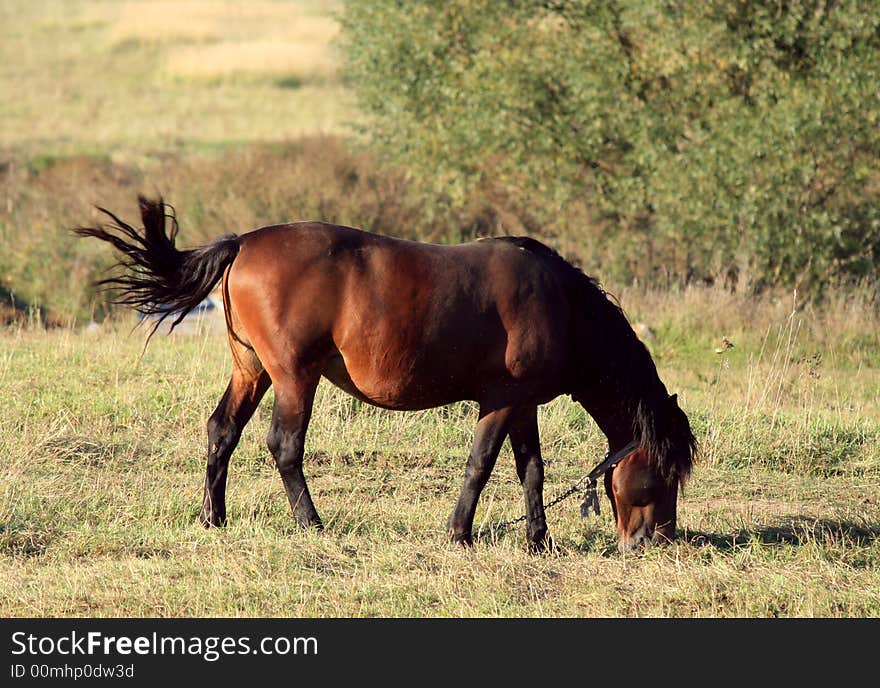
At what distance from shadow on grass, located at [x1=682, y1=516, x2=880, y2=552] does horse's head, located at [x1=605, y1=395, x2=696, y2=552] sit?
22 centimetres

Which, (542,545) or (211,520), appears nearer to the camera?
(542,545)

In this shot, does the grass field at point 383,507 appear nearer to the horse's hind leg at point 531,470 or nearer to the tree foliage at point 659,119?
the horse's hind leg at point 531,470

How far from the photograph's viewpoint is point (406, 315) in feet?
20.4

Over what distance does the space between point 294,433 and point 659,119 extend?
10167mm

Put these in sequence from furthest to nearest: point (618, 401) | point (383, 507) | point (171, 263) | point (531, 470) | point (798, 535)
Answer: point (383, 507), point (798, 535), point (531, 470), point (618, 401), point (171, 263)

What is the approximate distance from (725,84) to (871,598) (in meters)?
10.6

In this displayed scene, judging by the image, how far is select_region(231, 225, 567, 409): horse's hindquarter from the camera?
6.23m

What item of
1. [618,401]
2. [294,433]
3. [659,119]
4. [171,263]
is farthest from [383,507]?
[659,119]

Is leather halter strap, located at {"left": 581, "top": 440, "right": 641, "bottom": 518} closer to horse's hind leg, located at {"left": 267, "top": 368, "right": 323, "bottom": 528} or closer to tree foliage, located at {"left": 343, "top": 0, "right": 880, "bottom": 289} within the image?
horse's hind leg, located at {"left": 267, "top": 368, "right": 323, "bottom": 528}

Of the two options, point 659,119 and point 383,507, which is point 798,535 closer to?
point 383,507

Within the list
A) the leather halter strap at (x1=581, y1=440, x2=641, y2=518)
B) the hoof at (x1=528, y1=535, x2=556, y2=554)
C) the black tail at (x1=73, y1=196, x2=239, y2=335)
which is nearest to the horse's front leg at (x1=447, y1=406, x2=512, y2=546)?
the hoof at (x1=528, y1=535, x2=556, y2=554)

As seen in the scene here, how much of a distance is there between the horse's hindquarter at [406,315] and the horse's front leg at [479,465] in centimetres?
12
